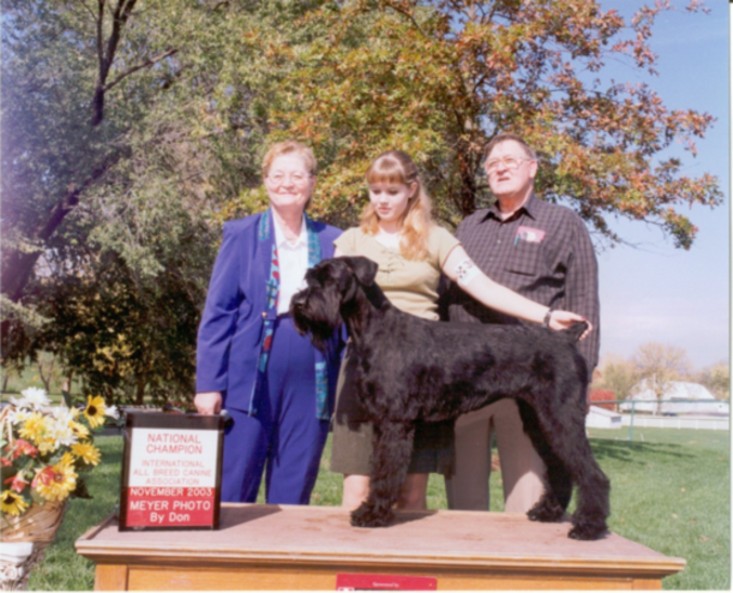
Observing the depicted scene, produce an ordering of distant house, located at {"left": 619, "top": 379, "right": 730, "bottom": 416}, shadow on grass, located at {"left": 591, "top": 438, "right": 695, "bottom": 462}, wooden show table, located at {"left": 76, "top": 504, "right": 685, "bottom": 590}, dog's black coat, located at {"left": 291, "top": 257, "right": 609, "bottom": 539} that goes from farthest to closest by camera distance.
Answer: shadow on grass, located at {"left": 591, "top": 438, "right": 695, "bottom": 462} < distant house, located at {"left": 619, "top": 379, "right": 730, "bottom": 416} < dog's black coat, located at {"left": 291, "top": 257, "right": 609, "bottom": 539} < wooden show table, located at {"left": 76, "top": 504, "right": 685, "bottom": 590}

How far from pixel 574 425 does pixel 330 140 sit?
6.45 meters

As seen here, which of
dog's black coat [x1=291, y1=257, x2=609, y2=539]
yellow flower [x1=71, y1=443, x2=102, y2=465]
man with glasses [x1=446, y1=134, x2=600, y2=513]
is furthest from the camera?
man with glasses [x1=446, y1=134, x2=600, y2=513]

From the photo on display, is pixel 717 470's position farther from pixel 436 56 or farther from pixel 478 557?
pixel 478 557

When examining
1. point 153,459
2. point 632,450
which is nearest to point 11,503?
point 153,459

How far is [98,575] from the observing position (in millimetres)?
2086

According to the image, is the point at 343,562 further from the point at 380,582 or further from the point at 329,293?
the point at 329,293

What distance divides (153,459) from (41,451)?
1.74 ft

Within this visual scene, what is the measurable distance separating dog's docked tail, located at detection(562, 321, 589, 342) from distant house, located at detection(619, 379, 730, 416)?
4166 millimetres

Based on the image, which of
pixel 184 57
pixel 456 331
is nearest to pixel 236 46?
pixel 184 57

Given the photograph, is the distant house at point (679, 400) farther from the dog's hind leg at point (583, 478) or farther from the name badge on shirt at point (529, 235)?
the dog's hind leg at point (583, 478)

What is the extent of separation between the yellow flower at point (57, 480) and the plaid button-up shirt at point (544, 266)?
4.77 feet

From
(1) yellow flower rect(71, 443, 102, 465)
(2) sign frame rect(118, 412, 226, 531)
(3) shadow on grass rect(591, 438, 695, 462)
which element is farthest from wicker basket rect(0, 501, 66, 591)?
(3) shadow on grass rect(591, 438, 695, 462)

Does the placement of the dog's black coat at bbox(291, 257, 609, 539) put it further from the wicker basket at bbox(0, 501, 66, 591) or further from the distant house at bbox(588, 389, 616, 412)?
the distant house at bbox(588, 389, 616, 412)

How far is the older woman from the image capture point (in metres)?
2.74
